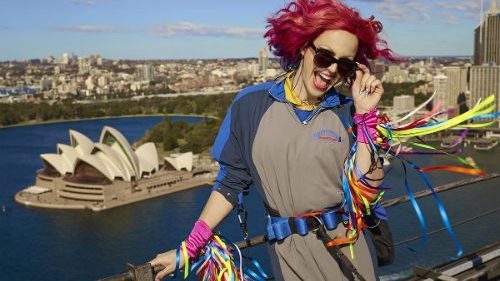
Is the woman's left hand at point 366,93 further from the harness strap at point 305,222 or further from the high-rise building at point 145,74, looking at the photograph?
the high-rise building at point 145,74

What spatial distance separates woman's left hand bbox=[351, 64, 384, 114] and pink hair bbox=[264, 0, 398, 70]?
0.03 metres

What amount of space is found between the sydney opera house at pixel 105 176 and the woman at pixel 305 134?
8128 millimetres

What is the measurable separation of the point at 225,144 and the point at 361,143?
0.13 metres

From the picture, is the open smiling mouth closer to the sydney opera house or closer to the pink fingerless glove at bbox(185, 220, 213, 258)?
the pink fingerless glove at bbox(185, 220, 213, 258)

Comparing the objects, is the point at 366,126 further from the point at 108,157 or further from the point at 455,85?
the point at 455,85

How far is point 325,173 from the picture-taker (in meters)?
0.53

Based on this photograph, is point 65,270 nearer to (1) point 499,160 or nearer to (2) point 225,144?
(2) point 225,144

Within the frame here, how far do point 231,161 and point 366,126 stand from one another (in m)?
0.13

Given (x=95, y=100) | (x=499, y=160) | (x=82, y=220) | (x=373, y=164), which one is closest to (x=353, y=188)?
(x=373, y=164)

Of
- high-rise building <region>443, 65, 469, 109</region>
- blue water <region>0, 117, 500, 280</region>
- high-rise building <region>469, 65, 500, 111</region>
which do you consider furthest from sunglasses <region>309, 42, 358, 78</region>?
high-rise building <region>443, 65, 469, 109</region>

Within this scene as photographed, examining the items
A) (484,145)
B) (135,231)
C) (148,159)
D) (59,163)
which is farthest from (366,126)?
(484,145)

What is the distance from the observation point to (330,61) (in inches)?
20.5

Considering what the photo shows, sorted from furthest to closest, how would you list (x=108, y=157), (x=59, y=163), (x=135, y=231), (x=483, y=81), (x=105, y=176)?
(x=483, y=81) < (x=59, y=163) < (x=108, y=157) < (x=105, y=176) < (x=135, y=231)

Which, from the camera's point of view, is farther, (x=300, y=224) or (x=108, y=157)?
(x=108, y=157)
